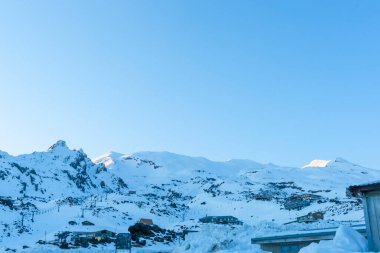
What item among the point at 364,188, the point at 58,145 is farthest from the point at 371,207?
the point at 58,145

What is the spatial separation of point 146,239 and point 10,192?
56.6 metres

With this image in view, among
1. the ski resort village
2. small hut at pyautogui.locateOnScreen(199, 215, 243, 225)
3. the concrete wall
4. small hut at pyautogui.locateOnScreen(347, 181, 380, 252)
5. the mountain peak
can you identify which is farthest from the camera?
the mountain peak

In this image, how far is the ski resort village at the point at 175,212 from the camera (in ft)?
61.3

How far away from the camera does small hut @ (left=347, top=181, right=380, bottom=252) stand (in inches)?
381

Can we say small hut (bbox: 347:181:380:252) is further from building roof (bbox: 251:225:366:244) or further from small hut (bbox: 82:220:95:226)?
small hut (bbox: 82:220:95:226)

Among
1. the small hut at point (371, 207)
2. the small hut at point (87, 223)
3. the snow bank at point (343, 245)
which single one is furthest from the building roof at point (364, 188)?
the small hut at point (87, 223)

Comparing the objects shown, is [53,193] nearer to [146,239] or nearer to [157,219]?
[157,219]

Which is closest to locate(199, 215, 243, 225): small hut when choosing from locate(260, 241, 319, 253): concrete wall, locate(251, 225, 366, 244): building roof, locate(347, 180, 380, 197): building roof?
locate(260, 241, 319, 253): concrete wall

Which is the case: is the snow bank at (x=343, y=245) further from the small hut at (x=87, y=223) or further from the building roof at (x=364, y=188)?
the small hut at (x=87, y=223)

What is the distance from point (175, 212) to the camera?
8300cm

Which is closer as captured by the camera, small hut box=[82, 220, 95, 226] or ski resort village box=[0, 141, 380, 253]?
ski resort village box=[0, 141, 380, 253]

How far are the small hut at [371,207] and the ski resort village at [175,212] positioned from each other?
0.02 metres

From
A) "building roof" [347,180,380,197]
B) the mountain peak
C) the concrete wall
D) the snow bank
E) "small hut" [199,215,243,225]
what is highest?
the mountain peak

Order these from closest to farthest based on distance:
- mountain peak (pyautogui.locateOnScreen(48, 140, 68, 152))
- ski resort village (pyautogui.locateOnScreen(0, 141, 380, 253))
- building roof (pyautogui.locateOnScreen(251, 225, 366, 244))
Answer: building roof (pyautogui.locateOnScreen(251, 225, 366, 244))
ski resort village (pyautogui.locateOnScreen(0, 141, 380, 253))
mountain peak (pyautogui.locateOnScreen(48, 140, 68, 152))
